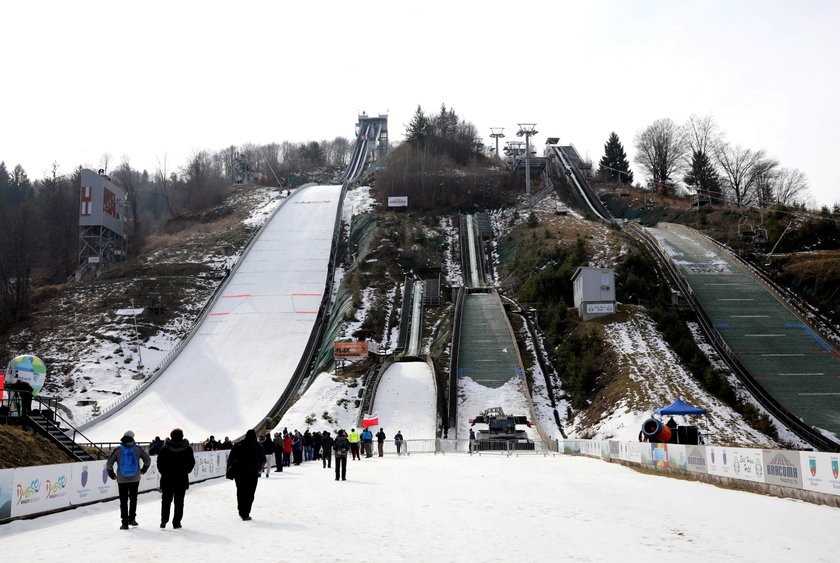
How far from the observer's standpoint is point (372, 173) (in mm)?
99938

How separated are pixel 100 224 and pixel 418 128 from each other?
48.8m

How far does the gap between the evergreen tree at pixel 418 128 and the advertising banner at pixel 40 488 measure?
305ft

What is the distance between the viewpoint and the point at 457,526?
11.5 m

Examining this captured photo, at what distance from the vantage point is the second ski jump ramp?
42.8 metres

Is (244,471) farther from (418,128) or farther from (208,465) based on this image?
(418,128)

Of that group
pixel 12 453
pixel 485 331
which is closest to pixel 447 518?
pixel 12 453

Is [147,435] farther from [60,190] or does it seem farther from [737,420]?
[60,190]

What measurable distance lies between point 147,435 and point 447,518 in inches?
1247

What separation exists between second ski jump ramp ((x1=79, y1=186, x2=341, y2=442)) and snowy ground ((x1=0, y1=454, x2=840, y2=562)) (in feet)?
82.3

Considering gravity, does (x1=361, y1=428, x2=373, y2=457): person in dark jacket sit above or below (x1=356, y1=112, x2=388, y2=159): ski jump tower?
below

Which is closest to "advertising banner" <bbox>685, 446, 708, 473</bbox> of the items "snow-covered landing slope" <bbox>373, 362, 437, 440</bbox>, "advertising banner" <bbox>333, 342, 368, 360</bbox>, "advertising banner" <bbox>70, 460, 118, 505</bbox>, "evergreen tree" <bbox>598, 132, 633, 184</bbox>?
"advertising banner" <bbox>70, 460, 118, 505</bbox>

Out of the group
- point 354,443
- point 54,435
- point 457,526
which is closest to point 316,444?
point 354,443

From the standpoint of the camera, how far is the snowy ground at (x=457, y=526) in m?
9.26

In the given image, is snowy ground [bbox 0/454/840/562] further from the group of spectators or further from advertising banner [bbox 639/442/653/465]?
advertising banner [bbox 639/442/653/465]
